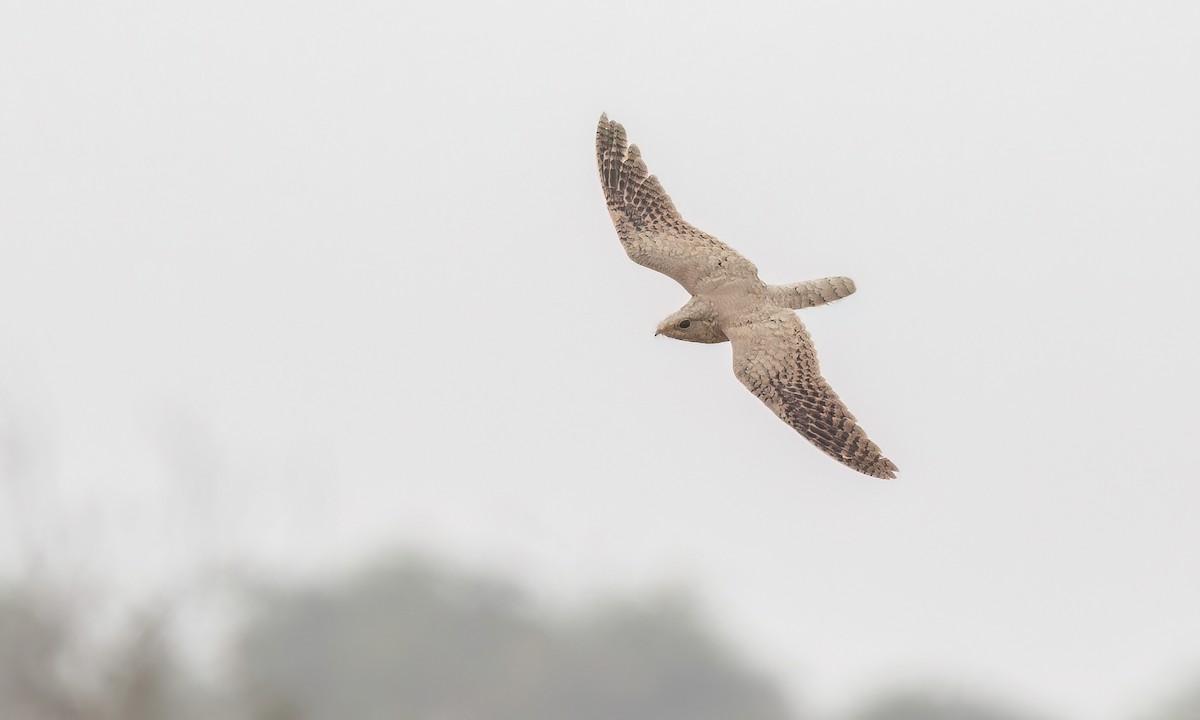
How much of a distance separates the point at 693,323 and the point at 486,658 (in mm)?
161426

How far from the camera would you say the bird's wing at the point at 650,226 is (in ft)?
81.1

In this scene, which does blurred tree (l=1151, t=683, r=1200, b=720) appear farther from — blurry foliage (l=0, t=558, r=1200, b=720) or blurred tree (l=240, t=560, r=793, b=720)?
blurred tree (l=240, t=560, r=793, b=720)

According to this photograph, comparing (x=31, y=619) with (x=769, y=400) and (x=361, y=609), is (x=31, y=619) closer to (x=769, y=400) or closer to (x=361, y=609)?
(x=769, y=400)

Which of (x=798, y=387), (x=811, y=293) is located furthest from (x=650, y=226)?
(x=798, y=387)

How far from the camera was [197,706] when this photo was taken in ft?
454

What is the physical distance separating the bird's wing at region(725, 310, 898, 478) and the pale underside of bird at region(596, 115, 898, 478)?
0.04 feet

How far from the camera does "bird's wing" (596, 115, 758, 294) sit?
2473cm

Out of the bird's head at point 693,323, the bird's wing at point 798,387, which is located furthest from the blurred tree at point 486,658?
the bird's wing at point 798,387

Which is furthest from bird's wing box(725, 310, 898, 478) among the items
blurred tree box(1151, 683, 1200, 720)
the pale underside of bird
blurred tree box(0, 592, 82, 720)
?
blurred tree box(1151, 683, 1200, 720)

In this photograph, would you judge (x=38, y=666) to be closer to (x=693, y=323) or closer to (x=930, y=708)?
(x=693, y=323)

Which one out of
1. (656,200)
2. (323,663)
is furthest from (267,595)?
(656,200)

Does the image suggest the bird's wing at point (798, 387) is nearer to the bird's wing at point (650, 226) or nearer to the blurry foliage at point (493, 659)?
the bird's wing at point (650, 226)

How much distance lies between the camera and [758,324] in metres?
23.7

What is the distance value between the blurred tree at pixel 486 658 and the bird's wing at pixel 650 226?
144 meters
